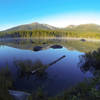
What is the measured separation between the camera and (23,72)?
37.9 ft

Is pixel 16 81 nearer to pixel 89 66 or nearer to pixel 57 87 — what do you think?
pixel 57 87

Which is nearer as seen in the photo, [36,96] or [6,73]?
[36,96]

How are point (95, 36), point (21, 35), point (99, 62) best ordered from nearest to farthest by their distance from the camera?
1. point (99, 62)
2. point (95, 36)
3. point (21, 35)

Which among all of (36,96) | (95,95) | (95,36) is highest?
(95,36)

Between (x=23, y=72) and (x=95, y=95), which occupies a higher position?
(x=95, y=95)

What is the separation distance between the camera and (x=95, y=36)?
97438 millimetres

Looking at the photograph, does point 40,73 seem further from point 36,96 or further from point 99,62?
point 99,62

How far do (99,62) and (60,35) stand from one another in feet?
370

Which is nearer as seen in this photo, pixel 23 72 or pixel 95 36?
pixel 23 72

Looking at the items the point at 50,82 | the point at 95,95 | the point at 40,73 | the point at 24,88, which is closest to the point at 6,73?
the point at 24,88

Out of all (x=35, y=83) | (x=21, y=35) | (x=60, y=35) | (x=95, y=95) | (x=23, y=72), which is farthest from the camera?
(x=60, y=35)

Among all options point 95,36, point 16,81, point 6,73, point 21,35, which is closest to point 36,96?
point 16,81

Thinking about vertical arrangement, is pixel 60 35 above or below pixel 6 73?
above

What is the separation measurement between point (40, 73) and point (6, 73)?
151 inches
